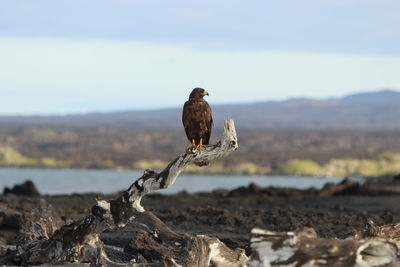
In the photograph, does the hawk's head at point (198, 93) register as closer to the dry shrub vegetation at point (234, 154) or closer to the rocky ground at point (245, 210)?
the rocky ground at point (245, 210)

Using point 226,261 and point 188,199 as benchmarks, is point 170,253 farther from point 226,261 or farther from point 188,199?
point 188,199

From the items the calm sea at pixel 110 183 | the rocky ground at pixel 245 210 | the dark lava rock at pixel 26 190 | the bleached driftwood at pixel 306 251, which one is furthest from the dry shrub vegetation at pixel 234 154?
the bleached driftwood at pixel 306 251

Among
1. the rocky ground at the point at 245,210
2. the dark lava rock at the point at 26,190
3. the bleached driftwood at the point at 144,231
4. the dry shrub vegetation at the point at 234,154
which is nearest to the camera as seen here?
the bleached driftwood at the point at 144,231

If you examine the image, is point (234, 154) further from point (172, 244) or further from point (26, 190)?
point (172, 244)

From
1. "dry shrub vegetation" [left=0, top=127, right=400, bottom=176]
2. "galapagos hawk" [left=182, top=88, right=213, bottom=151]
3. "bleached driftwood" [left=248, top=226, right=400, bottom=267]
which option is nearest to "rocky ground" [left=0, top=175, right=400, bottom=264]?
"galapagos hawk" [left=182, top=88, right=213, bottom=151]

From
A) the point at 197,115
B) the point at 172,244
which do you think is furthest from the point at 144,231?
the point at 197,115

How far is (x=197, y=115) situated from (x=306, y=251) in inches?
129

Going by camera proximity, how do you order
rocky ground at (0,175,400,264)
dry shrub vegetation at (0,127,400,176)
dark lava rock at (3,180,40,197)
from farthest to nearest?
1. dry shrub vegetation at (0,127,400,176)
2. dark lava rock at (3,180,40,197)
3. rocky ground at (0,175,400,264)

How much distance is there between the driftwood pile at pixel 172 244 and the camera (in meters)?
10.7

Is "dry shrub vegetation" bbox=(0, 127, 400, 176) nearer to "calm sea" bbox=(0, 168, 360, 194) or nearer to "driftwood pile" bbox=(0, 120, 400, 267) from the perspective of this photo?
"calm sea" bbox=(0, 168, 360, 194)

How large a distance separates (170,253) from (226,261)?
4.36ft

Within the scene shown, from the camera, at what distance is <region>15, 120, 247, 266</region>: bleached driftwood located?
40.2 ft

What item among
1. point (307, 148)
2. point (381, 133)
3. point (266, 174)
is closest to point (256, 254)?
point (266, 174)

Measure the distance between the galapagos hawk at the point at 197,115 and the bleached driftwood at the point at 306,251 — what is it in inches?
111
